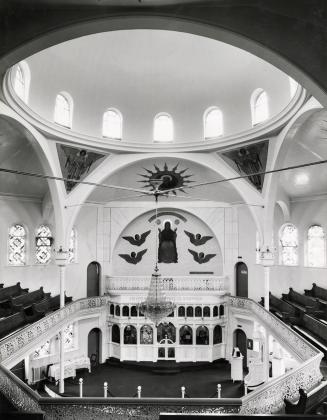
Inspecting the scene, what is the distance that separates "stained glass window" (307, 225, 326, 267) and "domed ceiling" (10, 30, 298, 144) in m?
7.37

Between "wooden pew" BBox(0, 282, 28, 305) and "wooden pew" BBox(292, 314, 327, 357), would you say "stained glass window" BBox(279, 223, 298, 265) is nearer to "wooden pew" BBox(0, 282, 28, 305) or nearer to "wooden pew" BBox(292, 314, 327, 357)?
"wooden pew" BBox(292, 314, 327, 357)

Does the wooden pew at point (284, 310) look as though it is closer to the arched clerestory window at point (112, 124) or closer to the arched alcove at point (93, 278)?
the arched alcove at point (93, 278)

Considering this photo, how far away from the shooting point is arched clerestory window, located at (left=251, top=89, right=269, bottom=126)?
659 inches

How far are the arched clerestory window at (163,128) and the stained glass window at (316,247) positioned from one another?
9.26 metres

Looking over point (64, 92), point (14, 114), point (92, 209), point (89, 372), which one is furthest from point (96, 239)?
point (14, 114)

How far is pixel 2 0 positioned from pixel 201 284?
67.3 feet

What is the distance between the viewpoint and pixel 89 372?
854 inches

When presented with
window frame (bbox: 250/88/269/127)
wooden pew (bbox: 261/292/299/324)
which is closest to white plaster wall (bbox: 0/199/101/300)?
wooden pew (bbox: 261/292/299/324)

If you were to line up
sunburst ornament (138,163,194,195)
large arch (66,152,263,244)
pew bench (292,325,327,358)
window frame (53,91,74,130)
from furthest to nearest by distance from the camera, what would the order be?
sunburst ornament (138,163,194,195), large arch (66,152,263,244), window frame (53,91,74,130), pew bench (292,325,327,358)

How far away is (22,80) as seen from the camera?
1456 cm

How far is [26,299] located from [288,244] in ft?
48.0

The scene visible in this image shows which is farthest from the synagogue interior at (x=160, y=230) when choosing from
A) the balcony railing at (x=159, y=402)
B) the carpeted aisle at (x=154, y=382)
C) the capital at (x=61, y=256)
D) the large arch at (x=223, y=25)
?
the large arch at (x=223, y=25)

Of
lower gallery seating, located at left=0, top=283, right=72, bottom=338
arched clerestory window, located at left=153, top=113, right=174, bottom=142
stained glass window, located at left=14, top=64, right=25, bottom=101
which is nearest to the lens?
stained glass window, located at left=14, top=64, right=25, bottom=101

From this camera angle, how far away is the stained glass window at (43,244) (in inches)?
888
